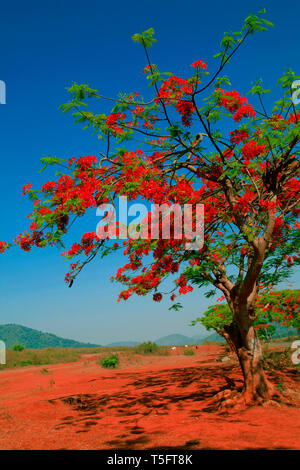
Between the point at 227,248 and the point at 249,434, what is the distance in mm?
4281

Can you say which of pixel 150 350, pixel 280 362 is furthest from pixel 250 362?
pixel 150 350

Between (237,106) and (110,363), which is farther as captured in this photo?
(110,363)

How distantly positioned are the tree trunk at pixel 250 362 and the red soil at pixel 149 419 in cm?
51

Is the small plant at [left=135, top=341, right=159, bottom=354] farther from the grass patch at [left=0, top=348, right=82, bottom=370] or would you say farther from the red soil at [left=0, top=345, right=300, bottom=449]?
the red soil at [left=0, top=345, right=300, bottom=449]

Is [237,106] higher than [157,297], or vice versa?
[237,106]

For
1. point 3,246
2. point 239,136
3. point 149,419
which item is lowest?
point 149,419

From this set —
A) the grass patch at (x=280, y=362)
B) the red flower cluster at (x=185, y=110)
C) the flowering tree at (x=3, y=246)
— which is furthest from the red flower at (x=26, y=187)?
the grass patch at (x=280, y=362)

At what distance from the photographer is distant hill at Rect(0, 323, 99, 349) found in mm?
148250

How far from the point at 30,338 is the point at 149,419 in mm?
165068

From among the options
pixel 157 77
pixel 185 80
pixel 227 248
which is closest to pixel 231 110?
pixel 185 80

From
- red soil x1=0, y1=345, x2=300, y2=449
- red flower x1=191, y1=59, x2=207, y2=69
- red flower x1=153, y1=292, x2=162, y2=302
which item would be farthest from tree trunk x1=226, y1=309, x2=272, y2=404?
red flower x1=191, y1=59, x2=207, y2=69

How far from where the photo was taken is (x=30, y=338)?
15700 cm

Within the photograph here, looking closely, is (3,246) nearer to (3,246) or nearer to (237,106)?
(3,246)

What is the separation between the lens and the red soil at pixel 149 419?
18.7 ft
